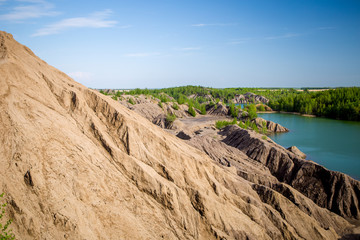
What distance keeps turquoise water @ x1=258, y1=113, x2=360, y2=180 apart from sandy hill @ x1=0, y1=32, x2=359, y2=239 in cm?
2698

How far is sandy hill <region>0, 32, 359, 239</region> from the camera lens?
8.47 metres

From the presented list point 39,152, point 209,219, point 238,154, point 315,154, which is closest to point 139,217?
point 209,219

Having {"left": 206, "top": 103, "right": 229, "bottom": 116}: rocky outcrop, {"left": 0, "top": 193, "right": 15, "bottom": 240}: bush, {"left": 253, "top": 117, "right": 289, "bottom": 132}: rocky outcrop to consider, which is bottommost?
{"left": 253, "top": 117, "right": 289, "bottom": 132}: rocky outcrop

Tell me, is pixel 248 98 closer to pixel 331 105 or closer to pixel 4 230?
pixel 331 105

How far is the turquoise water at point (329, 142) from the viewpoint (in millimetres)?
37719

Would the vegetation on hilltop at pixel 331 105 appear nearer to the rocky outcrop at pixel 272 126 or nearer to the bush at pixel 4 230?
the rocky outcrop at pixel 272 126

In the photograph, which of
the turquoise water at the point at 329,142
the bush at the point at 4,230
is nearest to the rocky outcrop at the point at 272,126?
the turquoise water at the point at 329,142

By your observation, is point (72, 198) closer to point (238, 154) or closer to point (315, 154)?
point (238, 154)

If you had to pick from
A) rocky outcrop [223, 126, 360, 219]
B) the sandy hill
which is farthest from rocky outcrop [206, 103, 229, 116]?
the sandy hill

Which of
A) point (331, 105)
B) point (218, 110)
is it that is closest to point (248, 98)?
point (331, 105)

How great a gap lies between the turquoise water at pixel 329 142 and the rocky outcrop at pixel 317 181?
42.3ft

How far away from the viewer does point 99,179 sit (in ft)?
32.6

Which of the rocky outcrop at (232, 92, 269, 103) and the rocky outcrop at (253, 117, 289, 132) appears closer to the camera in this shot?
the rocky outcrop at (253, 117, 289, 132)

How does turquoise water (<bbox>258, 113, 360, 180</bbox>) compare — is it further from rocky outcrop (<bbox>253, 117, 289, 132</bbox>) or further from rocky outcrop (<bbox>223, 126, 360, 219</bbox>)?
rocky outcrop (<bbox>223, 126, 360, 219</bbox>)
